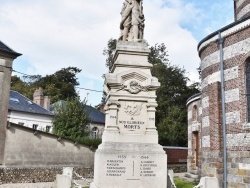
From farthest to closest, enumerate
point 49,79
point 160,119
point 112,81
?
point 49,79 → point 160,119 → point 112,81

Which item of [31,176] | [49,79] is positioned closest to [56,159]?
[31,176]

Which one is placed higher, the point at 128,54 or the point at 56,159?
the point at 128,54

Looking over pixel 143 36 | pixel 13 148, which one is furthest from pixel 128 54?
pixel 13 148

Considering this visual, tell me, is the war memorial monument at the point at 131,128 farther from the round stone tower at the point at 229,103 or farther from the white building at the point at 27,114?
the white building at the point at 27,114

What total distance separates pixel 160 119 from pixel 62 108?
11.3 m

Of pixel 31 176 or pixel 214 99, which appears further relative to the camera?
pixel 31 176

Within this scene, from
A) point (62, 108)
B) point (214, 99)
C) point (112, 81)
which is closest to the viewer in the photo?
point (112, 81)

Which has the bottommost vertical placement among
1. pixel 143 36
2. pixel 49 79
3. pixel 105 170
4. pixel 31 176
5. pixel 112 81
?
pixel 31 176

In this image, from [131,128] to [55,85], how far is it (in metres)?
48.4

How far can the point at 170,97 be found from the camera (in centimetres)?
3853

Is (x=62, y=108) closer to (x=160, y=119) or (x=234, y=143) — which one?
(x=160, y=119)

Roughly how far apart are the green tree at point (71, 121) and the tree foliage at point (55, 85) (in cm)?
1734

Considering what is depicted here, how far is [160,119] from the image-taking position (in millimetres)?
35531

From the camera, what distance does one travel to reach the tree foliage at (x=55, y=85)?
51325mm
